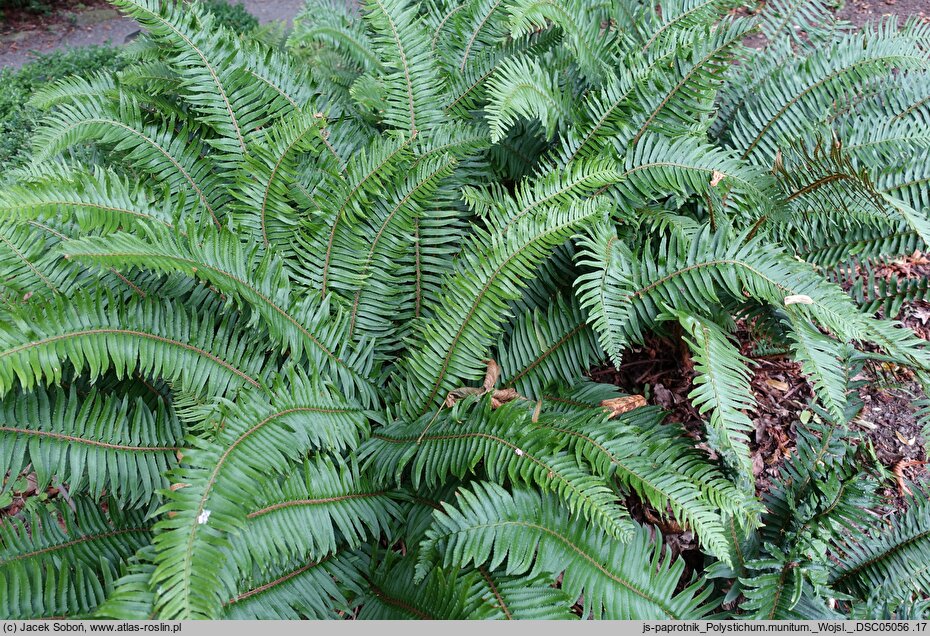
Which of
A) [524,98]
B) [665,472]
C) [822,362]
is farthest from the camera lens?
[524,98]

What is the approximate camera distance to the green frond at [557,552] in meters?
2.13

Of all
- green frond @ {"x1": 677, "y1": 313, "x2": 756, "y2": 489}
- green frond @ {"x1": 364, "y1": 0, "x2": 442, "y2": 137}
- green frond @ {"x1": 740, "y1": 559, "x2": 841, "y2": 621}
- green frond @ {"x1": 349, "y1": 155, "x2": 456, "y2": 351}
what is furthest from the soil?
green frond @ {"x1": 740, "y1": 559, "x2": 841, "y2": 621}

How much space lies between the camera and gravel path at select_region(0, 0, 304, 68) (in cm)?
692

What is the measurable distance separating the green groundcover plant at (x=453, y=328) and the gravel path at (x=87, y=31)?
Answer: 427 centimetres

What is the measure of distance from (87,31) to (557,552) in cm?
812

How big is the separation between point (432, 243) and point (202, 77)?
1.37 metres

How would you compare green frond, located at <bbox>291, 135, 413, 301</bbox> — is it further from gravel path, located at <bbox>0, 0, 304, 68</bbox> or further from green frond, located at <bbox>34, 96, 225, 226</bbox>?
gravel path, located at <bbox>0, 0, 304, 68</bbox>

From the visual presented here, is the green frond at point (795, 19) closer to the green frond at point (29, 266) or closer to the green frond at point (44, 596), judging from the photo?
the green frond at point (29, 266)

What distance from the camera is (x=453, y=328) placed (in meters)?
2.54

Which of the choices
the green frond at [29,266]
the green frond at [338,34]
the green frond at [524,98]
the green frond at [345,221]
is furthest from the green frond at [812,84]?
the green frond at [29,266]

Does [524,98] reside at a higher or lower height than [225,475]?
higher

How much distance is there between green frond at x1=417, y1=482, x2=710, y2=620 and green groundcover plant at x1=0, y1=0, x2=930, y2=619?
12 millimetres

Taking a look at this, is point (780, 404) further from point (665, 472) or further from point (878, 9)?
point (878, 9)

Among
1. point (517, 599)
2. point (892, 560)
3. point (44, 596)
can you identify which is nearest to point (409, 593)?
point (517, 599)
